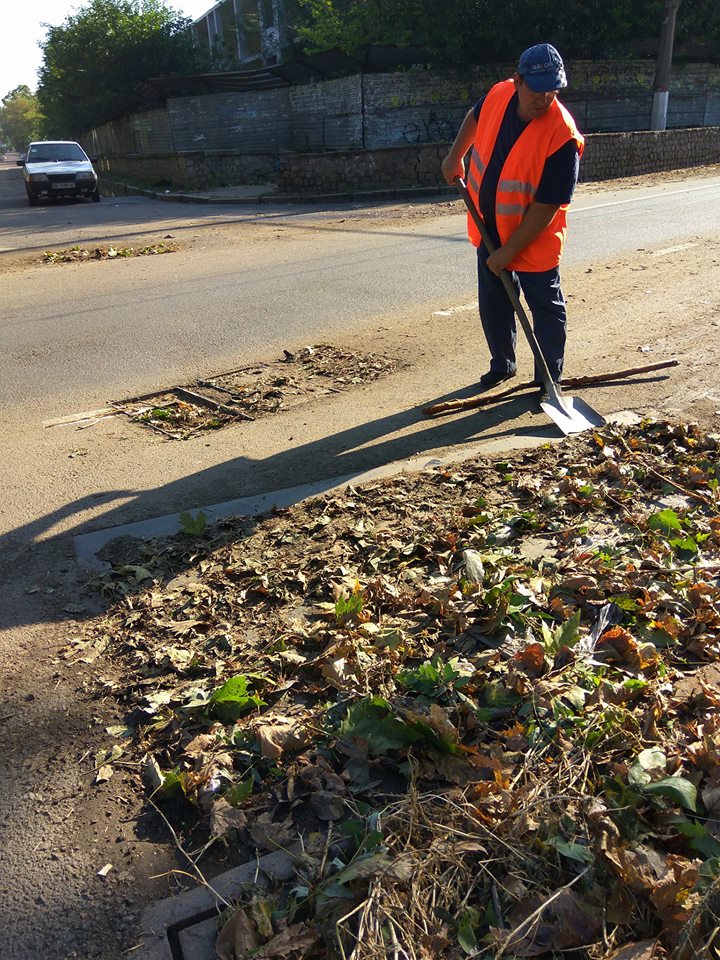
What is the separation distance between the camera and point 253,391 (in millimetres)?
5574

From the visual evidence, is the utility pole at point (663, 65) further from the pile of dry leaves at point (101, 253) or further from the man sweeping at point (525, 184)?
the man sweeping at point (525, 184)

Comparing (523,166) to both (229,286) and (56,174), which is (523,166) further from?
(56,174)

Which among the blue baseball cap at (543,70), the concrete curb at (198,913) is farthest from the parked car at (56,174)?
the concrete curb at (198,913)

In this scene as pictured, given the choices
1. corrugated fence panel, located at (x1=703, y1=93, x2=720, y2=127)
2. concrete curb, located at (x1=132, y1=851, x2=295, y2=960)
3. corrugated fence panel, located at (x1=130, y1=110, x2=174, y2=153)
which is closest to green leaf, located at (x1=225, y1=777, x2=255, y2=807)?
concrete curb, located at (x1=132, y1=851, x2=295, y2=960)

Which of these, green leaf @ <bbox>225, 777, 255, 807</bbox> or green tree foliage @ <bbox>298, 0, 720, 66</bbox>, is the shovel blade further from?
green tree foliage @ <bbox>298, 0, 720, 66</bbox>

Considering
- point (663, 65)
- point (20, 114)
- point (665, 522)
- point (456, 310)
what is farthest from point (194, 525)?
point (20, 114)

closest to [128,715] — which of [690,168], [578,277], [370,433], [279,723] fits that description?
[279,723]

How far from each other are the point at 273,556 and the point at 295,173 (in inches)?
668

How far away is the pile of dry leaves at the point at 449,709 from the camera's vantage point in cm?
190

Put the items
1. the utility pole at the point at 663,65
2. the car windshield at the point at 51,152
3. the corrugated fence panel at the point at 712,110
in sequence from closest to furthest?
A: 1. the car windshield at the point at 51,152
2. the utility pole at the point at 663,65
3. the corrugated fence panel at the point at 712,110

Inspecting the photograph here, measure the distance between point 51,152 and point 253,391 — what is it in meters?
20.4

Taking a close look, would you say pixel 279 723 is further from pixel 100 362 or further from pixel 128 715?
pixel 100 362

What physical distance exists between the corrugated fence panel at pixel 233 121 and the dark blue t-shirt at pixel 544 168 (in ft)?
82.9

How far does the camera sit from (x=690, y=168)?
2098cm
